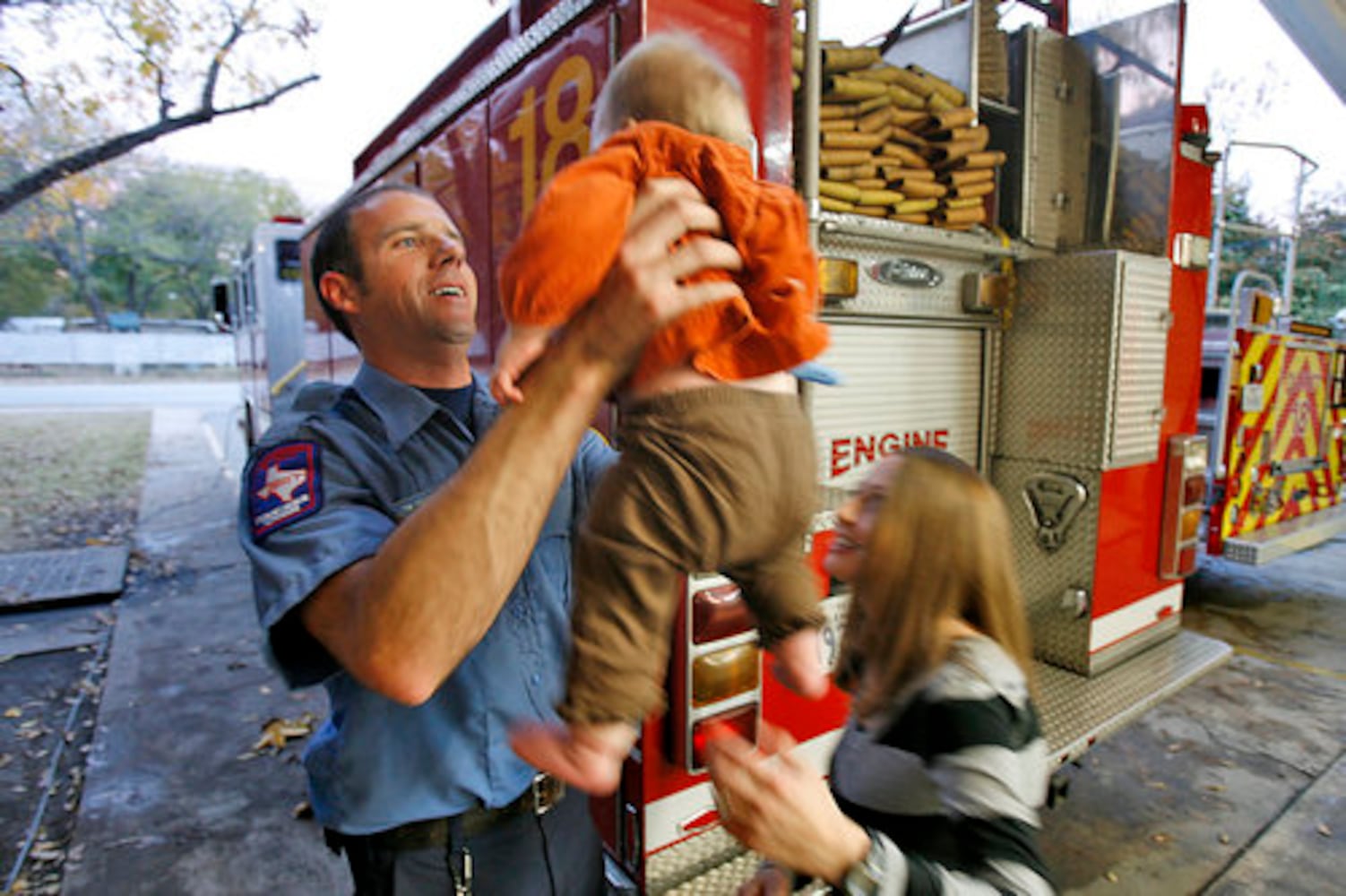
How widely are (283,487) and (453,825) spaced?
610 mm

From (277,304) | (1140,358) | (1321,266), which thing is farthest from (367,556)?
(1321,266)

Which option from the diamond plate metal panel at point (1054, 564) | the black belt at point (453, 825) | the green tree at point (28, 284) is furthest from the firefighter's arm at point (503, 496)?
the green tree at point (28, 284)

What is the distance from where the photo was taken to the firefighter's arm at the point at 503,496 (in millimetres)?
879

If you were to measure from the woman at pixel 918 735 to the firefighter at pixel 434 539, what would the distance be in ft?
1.32

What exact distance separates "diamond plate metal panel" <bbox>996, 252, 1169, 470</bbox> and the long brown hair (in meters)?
1.88

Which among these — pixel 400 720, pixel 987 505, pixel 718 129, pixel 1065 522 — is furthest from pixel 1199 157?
pixel 400 720

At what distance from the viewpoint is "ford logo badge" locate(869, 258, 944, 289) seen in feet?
8.65

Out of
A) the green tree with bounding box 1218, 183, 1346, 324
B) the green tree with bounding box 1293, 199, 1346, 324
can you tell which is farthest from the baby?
the green tree with bounding box 1293, 199, 1346, 324

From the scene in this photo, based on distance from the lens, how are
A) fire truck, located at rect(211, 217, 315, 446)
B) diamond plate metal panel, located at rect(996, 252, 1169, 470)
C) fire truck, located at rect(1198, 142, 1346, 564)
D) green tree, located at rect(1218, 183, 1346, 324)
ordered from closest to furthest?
1. diamond plate metal panel, located at rect(996, 252, 1169, 470)
2. fire truck, located at rect(1198, 142, 1346, 564)
3. fire truck, located at rect(211, 217, 315, 446)
4. green tree, located at rect(1218, 183, 1346, 324)

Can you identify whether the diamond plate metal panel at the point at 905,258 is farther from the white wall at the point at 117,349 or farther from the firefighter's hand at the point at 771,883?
the white wall at the point at 117,349

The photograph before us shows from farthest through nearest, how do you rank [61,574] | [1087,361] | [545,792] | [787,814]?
[61,574] < [1087,361] < [545,792] < [787,814]

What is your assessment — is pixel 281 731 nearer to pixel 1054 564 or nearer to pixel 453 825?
pixel 453 825

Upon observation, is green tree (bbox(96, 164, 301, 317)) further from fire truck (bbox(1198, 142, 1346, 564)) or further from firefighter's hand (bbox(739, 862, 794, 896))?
firefighter's hand (bbox(739, 862, 794, 896))

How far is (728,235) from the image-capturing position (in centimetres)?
106
